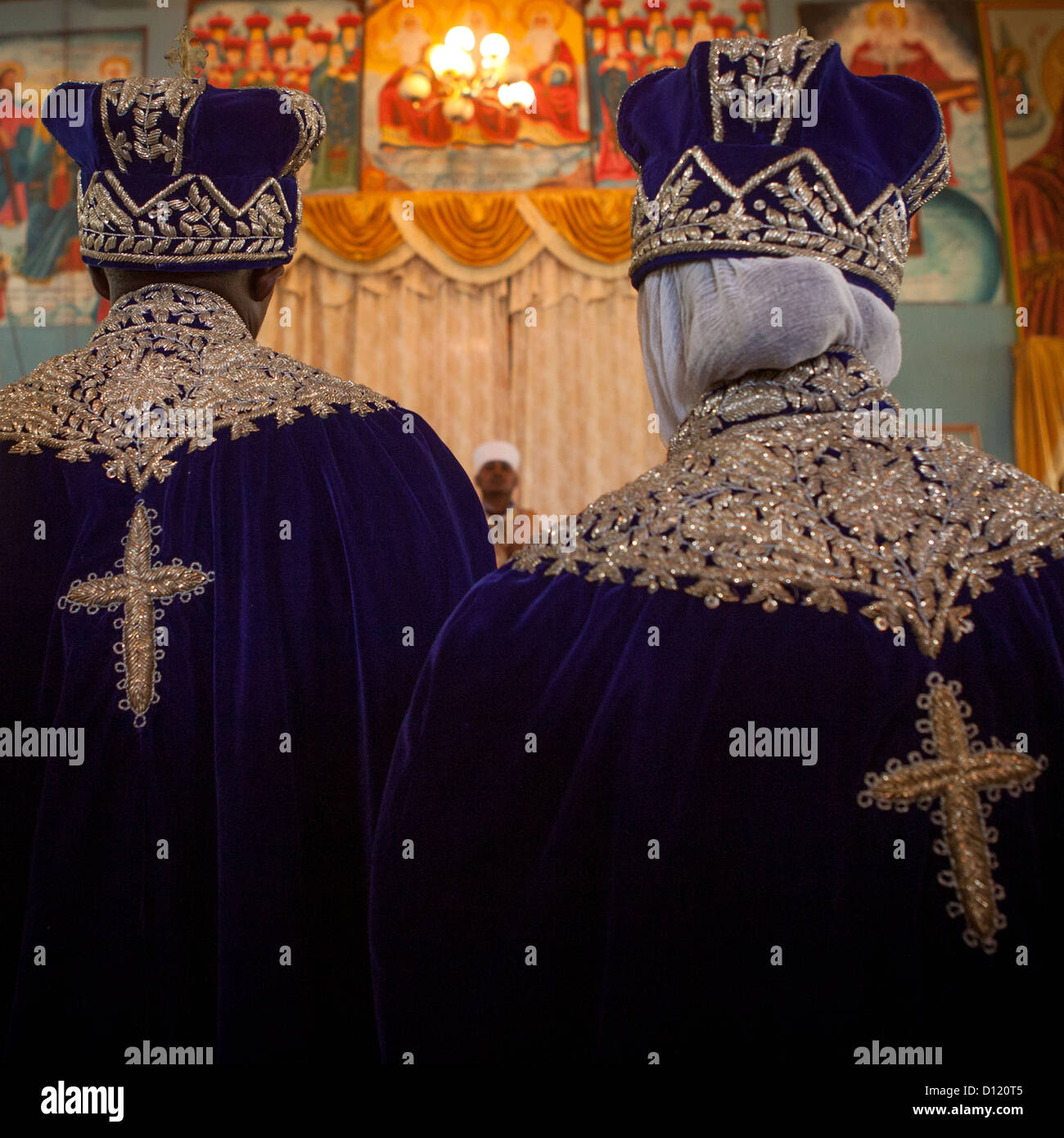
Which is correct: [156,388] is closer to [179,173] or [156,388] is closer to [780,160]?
[179,173]

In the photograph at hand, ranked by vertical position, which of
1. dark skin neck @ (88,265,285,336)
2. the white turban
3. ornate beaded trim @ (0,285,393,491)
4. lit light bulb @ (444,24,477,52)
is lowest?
the white turban

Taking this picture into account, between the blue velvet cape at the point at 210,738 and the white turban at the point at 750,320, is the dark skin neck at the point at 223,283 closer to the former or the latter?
the blue velvet cape at the point at 210,738

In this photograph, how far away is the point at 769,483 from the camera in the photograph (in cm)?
114

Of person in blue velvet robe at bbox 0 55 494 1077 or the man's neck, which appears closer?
person in blue velvet robe at bbox 0 55 494 1077

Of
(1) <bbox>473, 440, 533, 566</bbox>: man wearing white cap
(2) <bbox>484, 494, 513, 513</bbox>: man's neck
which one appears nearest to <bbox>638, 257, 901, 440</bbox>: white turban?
(1) <bbox>473, 440, 533, 566</bbox>: man wearing white cap

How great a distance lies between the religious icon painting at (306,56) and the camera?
8.95 metres

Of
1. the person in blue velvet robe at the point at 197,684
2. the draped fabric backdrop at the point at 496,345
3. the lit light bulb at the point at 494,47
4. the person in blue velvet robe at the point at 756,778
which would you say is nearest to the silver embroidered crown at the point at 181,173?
the person in blue velvet robe at the point at 197,684

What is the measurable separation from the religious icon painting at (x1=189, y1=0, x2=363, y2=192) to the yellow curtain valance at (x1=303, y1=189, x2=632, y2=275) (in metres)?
0.32

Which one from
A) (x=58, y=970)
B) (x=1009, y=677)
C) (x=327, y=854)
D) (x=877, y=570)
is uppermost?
(x=877, y=570)

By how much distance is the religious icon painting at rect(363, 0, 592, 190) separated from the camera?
8.89 metres

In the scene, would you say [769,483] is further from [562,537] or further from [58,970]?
[58,970]

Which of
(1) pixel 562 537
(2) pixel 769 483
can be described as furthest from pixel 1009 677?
(1) pixel 562 537

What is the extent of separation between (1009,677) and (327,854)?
978 mm

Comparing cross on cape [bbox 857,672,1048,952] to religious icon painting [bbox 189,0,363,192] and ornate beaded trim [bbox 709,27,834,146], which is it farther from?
religious icon painting [bbox 189,0,363,192]
